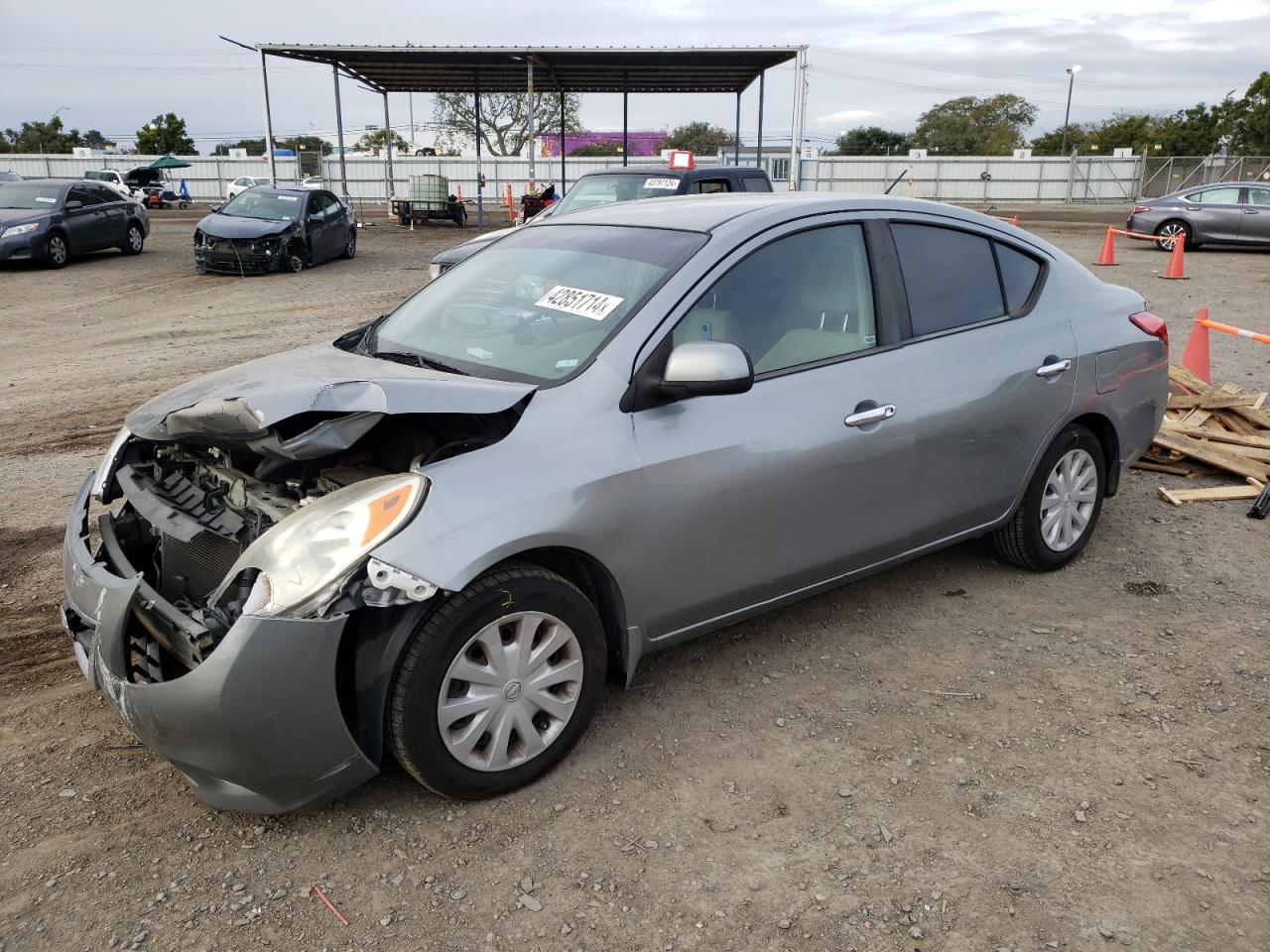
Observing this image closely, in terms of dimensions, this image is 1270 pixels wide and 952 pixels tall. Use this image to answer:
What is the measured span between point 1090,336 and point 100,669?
162 inches

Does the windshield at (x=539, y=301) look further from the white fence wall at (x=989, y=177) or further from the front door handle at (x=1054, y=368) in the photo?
the white fence wall at (x=989, y=177)

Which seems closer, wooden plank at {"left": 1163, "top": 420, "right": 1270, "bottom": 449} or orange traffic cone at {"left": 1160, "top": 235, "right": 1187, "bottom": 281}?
wooden plank at {"left": 1163, "top": 420, "right": 1270, "bottom": 449}

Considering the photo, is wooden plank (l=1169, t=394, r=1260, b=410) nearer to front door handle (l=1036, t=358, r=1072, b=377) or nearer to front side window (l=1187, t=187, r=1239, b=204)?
front door handle (l=1036, t=358, r=1072, b=377)

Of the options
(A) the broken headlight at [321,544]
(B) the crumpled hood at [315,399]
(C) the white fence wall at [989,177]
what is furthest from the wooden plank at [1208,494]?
(C) the white fence wall at [989,177]

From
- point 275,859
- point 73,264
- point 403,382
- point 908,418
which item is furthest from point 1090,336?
point 73,264

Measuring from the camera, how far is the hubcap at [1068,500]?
4543 mm

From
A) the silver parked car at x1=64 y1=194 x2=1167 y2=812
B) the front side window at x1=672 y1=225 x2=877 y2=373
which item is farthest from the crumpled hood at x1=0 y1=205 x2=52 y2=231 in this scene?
the front side window at x1=672 y1=225 x2=877 y2=373

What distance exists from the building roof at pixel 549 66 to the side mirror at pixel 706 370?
22280mm

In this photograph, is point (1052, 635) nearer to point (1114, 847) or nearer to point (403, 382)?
point (1114, 847)

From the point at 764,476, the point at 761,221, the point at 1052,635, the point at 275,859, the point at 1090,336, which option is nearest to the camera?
the point at 275,859

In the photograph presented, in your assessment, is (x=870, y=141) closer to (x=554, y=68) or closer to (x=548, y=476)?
(x=554, y=68)

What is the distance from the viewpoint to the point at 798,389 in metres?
3.50

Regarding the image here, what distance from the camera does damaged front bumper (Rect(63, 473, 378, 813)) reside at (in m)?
2.54

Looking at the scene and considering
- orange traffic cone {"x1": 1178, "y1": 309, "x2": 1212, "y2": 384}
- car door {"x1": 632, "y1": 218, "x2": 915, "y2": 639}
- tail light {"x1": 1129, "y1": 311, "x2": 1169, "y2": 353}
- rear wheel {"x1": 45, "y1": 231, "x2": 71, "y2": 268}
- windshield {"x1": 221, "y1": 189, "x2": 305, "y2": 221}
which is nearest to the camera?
car door {"x1": 632, "y1": 218, "x2": 915, "y2": 639}
